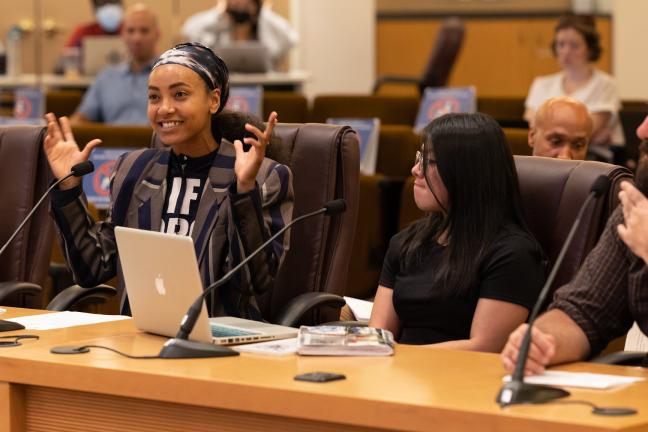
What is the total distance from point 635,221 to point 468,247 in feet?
1.92

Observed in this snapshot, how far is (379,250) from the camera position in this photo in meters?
6.14

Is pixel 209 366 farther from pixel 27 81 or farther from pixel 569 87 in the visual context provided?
pixel 27 81

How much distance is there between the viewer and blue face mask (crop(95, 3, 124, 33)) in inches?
421

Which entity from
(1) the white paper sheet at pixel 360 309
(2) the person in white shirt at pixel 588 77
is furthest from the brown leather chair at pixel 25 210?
(2) the person in white shirt at pixel 588 77

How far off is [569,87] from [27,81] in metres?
4.81

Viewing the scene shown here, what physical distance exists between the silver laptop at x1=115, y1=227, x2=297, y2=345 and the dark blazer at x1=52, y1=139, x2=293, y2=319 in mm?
338

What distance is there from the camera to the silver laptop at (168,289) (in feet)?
8.48

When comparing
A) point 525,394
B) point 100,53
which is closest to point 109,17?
point 100,53

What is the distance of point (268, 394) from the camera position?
2.20 meters

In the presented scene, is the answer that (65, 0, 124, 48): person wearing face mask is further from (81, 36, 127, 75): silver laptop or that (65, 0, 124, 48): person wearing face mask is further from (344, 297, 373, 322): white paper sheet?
(344, 297, 373, 322): white paper sheet

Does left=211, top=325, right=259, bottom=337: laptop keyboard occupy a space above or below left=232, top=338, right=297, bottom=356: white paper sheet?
above

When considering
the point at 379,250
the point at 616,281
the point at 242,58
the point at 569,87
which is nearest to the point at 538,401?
the point at 616,281

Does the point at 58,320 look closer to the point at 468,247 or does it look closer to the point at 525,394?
the point at 468,247

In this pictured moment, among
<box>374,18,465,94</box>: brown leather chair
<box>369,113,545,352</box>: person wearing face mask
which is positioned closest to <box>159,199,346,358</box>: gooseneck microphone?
<box>369,113,545,352</box>: person wearing face mask
